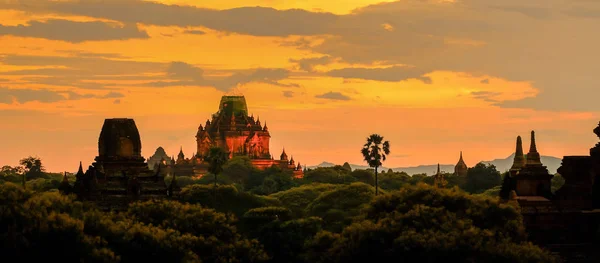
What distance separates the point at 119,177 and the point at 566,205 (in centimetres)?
3430

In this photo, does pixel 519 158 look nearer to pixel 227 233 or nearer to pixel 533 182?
pixel 533 182

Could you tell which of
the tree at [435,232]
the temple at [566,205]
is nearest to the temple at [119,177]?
the tree at [435,232]

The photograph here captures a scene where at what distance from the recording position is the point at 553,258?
104188 millimetres

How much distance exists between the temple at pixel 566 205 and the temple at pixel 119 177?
25276 mm

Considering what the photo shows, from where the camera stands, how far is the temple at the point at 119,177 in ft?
432

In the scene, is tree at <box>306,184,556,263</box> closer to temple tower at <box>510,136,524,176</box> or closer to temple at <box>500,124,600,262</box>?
temple at <box>500,124,600,262</box>

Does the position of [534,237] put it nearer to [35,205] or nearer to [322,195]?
[35,205]

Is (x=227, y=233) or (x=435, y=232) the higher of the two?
(x=227, y=233)

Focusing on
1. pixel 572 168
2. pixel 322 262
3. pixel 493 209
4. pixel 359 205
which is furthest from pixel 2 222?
pixel 359 205

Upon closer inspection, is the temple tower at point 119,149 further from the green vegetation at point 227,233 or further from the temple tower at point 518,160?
the temple tower at point 518,160

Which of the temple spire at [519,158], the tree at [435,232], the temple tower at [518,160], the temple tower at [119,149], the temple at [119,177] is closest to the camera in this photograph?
the tree at [435,232]

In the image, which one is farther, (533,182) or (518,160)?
(518,160)

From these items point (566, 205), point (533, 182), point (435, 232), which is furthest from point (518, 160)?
point (435, 232)

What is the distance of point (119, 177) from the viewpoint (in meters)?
135
